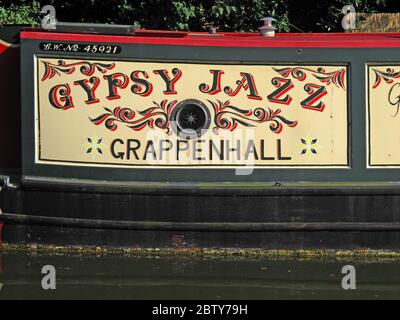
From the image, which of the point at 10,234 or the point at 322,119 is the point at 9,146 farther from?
the point at 322,119

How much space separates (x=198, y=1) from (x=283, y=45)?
3495 millimetres

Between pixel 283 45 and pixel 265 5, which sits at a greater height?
pixel 265 5

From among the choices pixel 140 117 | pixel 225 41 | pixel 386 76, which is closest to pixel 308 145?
pixel 386 76

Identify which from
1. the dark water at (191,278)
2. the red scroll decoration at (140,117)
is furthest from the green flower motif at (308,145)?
the red scroll decoration at (140,117)

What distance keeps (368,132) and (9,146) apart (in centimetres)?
311

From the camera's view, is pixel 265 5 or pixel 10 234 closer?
pixel 10 234

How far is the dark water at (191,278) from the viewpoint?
709 centimetres

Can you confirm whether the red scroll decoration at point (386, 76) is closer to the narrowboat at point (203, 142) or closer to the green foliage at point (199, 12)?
the narrowboat at point (203, 142)

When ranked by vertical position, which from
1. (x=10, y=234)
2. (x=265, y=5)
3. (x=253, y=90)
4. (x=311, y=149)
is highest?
(x=265, y=5)

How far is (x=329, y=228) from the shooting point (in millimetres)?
7926

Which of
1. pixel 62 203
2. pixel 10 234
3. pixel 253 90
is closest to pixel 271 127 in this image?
pixel 253 90

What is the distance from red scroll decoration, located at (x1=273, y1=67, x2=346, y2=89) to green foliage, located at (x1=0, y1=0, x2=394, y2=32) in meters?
2.99

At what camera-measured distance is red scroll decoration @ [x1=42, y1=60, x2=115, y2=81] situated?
8.03 m

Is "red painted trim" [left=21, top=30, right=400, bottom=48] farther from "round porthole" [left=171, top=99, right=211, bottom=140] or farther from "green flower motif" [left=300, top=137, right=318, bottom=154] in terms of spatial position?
"green flower motif" [left=300, top=137, right=318, bottom=154]
